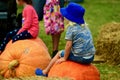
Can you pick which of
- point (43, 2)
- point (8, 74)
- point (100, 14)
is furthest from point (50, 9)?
point (100, 14)

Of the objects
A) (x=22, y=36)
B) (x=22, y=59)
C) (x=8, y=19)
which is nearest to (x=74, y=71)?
(x=22, y=59)

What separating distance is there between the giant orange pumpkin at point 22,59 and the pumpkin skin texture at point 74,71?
46cm

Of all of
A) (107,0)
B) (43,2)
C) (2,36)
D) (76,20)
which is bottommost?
(107,0)

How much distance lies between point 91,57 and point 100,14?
9.59 m

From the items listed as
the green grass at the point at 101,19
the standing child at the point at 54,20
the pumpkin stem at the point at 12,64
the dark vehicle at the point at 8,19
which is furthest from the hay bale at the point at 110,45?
the pumpkin stem at the point at 12,64

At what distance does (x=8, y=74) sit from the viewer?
20.9 feet

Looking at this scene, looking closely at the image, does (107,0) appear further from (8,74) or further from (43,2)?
(8,74)

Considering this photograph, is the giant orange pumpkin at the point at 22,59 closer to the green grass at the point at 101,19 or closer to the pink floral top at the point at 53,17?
the green grass at the point at 101,19

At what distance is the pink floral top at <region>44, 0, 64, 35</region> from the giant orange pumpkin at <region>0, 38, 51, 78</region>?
126cm

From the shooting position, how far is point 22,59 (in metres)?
6.39

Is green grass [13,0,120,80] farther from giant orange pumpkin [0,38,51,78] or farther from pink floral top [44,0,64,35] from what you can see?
giant orange pumpkin [0,38,51,78]

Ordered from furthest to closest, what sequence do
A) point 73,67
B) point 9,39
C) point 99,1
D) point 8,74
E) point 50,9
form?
1. point 99,1
2. point 50,9
3. point 9,39
4. point 8,74
5. point 73,67

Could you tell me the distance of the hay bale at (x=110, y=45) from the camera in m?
8.01

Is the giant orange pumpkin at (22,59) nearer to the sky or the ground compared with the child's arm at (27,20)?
nearer to the ground
